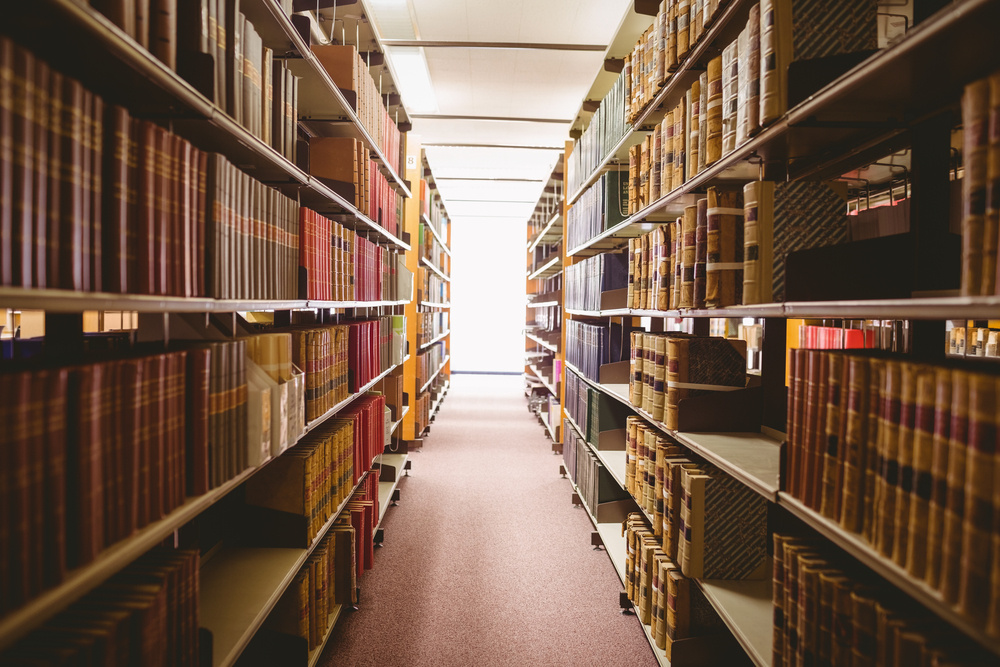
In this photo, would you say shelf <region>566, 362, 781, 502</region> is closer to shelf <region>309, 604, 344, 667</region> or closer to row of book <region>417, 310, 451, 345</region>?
shelf <region>309, 604, 344, 667</region>

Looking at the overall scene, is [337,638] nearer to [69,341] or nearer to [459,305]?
[69,341]

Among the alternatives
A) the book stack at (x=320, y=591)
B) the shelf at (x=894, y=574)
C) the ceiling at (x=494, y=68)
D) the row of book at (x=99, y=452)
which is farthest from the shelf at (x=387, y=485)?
the ceiling at (x=494, y=68)

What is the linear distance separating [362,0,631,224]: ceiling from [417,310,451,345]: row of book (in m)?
1.87

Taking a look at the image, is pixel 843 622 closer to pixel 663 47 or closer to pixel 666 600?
pixel 666 600

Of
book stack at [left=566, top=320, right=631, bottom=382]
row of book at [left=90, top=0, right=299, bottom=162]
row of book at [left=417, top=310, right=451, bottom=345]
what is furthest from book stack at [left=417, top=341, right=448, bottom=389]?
row of book at [left=90, top=0, right=299, bottom=162]

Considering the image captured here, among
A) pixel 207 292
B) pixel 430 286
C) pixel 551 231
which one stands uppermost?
pixel 551 231

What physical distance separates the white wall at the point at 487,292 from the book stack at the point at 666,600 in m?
8.42

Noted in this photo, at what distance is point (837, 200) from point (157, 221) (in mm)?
1489

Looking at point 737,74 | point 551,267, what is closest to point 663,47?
point 737,74

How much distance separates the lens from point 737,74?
1.38 meters

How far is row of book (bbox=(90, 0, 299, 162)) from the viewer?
0.93m

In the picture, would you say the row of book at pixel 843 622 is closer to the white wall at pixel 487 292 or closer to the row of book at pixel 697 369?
the row of book at pixel 697 369

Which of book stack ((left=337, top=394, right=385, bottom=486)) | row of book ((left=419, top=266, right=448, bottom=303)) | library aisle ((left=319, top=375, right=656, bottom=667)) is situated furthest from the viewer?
row of book ((left=419, top=266, right=448, bottom=303))

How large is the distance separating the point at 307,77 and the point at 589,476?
2.40 m
